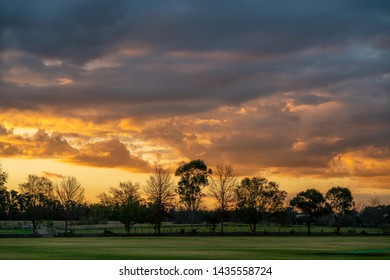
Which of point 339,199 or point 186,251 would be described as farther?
point 339,199

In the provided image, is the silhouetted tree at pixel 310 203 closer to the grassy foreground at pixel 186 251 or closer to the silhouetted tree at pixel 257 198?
the silhouetted tree at pixel 257 198

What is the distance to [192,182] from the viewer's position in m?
113

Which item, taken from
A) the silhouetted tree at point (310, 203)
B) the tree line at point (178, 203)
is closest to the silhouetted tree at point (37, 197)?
the tree line at point (178, 203)

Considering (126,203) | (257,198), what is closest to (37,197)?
(126,203)

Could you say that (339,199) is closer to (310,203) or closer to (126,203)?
(310,203)

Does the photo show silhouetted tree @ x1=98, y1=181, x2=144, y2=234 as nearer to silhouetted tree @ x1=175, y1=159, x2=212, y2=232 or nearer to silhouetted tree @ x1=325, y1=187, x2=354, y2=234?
silhouetted tree @ x1=175, y1=159, x2=212, y2=232

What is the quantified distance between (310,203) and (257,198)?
60.8ft

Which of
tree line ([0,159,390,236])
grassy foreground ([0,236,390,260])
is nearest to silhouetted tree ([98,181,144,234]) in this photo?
tree line ([0,159,390,236])

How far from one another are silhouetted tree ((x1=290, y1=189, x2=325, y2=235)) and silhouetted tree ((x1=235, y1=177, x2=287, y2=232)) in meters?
11.1

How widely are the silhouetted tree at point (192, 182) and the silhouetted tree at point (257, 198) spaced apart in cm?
771

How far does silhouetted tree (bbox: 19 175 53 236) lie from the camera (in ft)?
380
